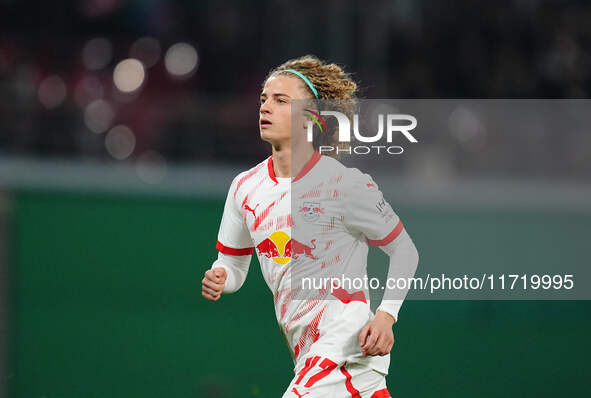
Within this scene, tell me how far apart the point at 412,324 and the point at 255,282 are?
84 cm

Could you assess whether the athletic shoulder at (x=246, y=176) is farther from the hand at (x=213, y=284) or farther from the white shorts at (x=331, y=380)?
the white shorts at (x=331, y=380)

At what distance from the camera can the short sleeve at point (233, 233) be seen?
3.02 meters

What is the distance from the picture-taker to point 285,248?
2.82 metres

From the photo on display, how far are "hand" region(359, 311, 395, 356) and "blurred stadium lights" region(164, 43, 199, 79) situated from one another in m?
4.96

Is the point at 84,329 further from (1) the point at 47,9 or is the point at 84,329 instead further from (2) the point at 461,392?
(1) the point at 47,9

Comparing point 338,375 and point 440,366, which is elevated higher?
point 338,375

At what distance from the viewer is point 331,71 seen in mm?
2904

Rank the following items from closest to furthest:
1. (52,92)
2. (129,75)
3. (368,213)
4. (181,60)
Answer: (368,213) → (52,92) → (129,75) → (181,60)

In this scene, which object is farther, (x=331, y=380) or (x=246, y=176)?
(x=246, y=176)

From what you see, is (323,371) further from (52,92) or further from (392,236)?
(52,92)

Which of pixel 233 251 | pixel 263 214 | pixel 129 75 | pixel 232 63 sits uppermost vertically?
pixel 232 63

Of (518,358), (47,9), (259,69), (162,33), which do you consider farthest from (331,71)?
(47,9)

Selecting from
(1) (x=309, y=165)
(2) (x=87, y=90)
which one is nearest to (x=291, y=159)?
(1) (x=309, y=165)

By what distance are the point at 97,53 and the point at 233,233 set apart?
5113mm
